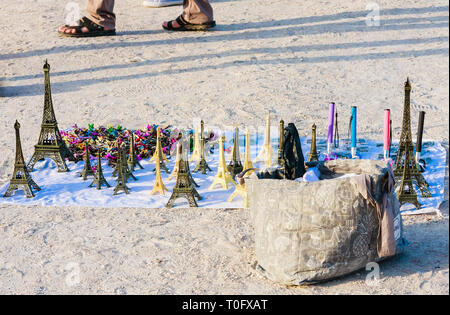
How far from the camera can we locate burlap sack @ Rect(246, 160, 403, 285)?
18.3ft

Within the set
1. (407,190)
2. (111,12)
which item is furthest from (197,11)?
(407,190)

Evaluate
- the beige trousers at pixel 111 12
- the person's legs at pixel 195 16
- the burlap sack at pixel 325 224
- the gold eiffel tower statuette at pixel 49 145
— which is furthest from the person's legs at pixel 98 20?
the burlap sack at pixel 325 224

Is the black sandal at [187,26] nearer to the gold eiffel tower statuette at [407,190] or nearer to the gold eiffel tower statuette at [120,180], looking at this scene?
the gold eiffel tower statuette at [120,180]

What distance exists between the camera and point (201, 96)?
33.8 ft

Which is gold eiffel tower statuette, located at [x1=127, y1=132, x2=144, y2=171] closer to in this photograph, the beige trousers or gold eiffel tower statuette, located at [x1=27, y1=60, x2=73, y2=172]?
gold eiffel tower statuette, located at [x1=27, y1=60, x2=73, y2=172]

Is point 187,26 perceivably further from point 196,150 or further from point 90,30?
point 196,150

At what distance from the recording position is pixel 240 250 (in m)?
6.43

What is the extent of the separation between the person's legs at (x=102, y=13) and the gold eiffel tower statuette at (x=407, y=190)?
23.2 ft

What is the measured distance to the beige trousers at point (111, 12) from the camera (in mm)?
12844

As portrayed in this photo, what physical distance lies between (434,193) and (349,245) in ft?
6.87

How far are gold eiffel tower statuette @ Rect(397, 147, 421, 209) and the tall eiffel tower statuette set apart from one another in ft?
0.11

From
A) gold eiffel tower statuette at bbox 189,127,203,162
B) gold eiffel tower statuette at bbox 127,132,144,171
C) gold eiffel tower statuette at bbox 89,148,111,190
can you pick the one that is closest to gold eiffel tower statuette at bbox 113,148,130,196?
gold eiffel tower statuette at bbox 89,148,111,190

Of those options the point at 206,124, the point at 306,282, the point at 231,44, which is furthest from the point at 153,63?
the point at 306,282

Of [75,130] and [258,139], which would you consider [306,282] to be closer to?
[258,139]
